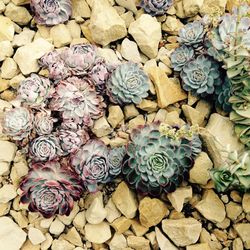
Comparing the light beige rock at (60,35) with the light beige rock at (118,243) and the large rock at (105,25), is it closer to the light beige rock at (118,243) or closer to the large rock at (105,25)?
the large rock at (105,25)

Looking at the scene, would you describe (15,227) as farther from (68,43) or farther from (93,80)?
(68,43)

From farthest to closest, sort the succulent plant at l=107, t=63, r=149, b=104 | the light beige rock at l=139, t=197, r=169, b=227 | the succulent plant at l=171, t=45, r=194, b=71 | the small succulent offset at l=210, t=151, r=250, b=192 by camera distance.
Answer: the succulent plant at l=171, t=45, r=194, b=71, the succulent plant at l=107, t=63, r=149, b=104, the light beige rock at l=139, t=197, r=169, b=227, the small succulent offset at l=210, t=151, r=250, b=192

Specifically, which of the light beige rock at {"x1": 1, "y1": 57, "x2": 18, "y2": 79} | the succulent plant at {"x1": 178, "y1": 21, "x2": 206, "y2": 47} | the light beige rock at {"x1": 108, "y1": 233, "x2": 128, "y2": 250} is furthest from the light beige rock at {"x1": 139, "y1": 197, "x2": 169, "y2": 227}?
the light beige rock at {"x1": 1, "y1": 57, "x2": 18, "y2": 79}

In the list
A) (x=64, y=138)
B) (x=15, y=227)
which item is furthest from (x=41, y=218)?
(x=64, y=138)

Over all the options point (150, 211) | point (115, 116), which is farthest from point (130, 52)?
point (150, 211)

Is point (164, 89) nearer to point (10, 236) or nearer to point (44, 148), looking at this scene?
point (44, 148)

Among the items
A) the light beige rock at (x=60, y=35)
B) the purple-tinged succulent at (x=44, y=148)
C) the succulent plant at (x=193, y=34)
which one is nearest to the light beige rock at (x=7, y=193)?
the purple-tinged succulent at (x=44, y=148)

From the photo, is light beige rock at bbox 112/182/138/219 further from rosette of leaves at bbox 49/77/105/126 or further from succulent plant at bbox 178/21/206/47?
succulent plant at bbox 178/21/206/47

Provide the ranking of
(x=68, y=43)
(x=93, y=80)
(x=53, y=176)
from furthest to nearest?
(x=68, y=43) < (x=93, y=80) < (x=53, y=176)
